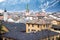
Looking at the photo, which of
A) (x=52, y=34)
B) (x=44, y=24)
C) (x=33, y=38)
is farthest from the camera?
(x=44, y=24)

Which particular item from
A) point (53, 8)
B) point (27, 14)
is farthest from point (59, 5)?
point (27, 14)

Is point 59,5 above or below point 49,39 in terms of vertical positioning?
above

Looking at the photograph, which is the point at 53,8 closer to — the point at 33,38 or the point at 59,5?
the point at 59,5

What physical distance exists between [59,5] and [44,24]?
1759mm

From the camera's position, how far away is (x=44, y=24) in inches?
375

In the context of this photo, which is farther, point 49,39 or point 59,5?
point 59,5

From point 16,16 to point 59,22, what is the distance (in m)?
6.51

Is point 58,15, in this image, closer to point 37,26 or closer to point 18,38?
point 37,26

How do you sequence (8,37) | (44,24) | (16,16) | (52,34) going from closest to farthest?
1. (8,37)
2. (52,34)
3. (44,24)
4. (16,16)

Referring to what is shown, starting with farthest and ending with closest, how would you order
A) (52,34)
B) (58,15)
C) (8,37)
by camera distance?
(58,15) < (52,34) < (8,37)

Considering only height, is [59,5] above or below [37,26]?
above

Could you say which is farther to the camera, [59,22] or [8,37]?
[59,22]

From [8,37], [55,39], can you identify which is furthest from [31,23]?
[8,37]

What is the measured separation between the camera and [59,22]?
1112 cm
